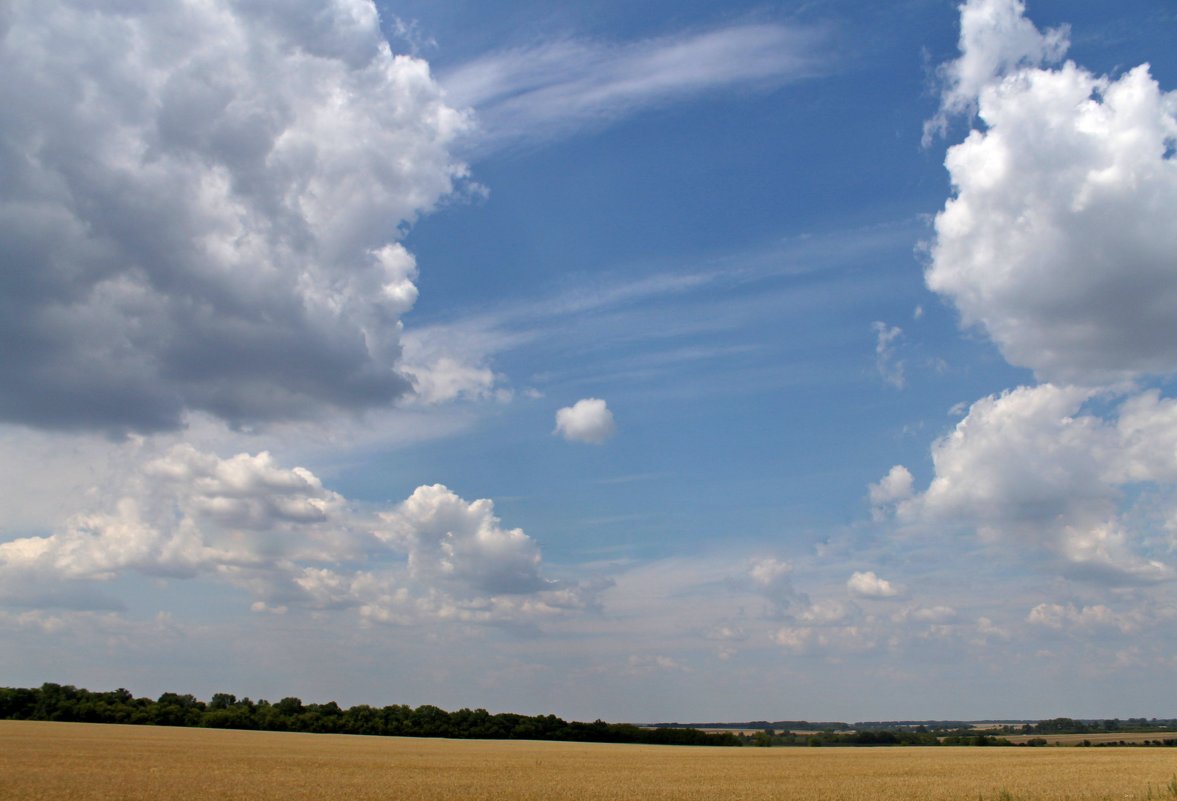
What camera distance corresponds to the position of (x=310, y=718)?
432 ft

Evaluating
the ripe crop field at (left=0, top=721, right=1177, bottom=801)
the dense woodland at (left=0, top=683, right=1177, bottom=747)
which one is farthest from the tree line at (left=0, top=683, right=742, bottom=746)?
the ripe crop field at (left=0, top=721, right=1177, bottom=801)

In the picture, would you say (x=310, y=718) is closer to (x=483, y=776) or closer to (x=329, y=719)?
(x=329, y=719)

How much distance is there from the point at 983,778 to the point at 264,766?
4654 centimetres

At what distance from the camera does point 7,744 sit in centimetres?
6044

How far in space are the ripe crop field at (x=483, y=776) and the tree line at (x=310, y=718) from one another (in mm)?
51888

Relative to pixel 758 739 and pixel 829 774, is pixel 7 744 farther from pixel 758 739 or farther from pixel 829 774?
pixel 758 739

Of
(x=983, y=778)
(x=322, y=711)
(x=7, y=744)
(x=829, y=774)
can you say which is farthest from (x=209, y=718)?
(x=983, y=778)

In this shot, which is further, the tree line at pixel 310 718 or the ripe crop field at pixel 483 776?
the tree line at pixel 310 718

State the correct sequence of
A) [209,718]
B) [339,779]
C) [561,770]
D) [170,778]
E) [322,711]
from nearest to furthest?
[170,778]
[339,779]
[561,770]
[209,718]
[322,711]

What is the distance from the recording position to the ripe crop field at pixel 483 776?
39.8 meters

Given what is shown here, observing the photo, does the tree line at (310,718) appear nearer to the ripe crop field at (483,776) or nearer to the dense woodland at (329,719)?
the dense woodland at (329,719)

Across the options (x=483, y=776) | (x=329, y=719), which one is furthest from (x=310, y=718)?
(x=483, y=776)

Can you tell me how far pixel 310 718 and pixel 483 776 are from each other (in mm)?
91538

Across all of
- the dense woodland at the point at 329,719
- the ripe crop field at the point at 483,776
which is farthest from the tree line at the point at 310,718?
the ripe crop field at the point at 483,776
